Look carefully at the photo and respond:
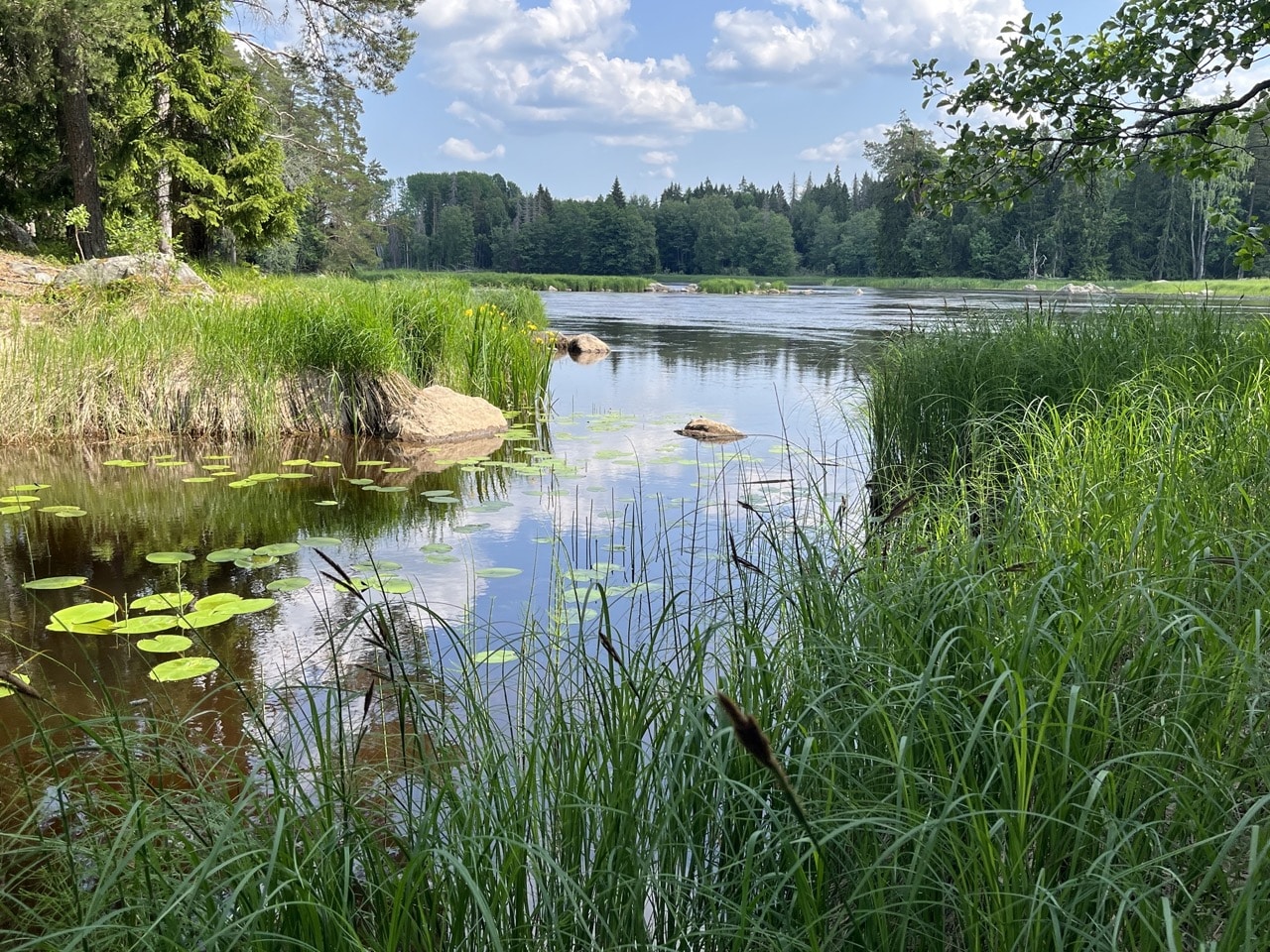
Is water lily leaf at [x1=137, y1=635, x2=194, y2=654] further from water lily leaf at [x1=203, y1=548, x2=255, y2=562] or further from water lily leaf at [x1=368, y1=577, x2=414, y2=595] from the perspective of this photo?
water lily leaf at [x1=203, y1=548, x2=255, y2=562]

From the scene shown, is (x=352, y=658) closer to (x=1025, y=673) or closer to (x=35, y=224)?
(x=1025, y=673)

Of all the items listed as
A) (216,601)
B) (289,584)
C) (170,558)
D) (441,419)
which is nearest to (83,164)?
(441,419)

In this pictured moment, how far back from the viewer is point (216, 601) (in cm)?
413

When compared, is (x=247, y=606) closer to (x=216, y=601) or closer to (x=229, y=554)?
(x=216, y=601)

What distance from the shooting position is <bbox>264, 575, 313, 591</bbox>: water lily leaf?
441cm

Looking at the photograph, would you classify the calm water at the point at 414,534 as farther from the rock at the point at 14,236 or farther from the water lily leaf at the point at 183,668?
the rock at the point at 14,236

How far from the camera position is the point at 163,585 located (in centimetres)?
453

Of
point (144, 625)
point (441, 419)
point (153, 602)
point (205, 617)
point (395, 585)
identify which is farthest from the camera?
point (441, 419)

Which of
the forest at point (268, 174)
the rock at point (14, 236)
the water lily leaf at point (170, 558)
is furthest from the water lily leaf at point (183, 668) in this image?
the rock at point (14, 236)

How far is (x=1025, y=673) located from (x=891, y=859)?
501mm

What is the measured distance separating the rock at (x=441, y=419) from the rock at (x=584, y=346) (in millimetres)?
8629

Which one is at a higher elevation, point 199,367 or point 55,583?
point 199,367

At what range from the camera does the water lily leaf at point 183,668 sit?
334 centimetres

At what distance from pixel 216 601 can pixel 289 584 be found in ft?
1.22
